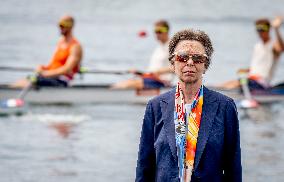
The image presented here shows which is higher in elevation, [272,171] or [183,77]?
[183,77]

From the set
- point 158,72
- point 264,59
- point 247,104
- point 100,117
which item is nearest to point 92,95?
point 100,117

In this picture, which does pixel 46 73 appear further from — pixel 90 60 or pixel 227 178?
pixel 90 60

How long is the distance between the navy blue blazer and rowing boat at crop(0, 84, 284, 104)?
566 inches

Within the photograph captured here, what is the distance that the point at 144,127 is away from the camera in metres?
6.50

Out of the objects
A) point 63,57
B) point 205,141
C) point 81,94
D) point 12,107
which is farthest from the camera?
point 81,94

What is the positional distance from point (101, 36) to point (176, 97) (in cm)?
4804

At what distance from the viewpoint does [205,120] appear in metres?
6.43

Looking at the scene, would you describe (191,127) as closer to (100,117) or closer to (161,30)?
(100,117)

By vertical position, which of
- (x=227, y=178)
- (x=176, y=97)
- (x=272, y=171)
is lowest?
(x=272, y=171)

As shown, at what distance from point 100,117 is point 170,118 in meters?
14.1

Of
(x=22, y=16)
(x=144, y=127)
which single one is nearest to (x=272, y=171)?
(x=144, y=127)

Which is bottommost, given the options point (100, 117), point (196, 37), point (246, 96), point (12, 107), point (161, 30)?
point (100, 117)

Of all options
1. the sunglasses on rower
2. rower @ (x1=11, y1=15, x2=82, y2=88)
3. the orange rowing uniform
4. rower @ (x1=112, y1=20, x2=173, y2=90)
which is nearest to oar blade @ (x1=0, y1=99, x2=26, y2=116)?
rower @ (x1=11, y1=15, x2=82, y2=88)

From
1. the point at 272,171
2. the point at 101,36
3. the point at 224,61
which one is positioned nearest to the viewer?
the point at 272,171
